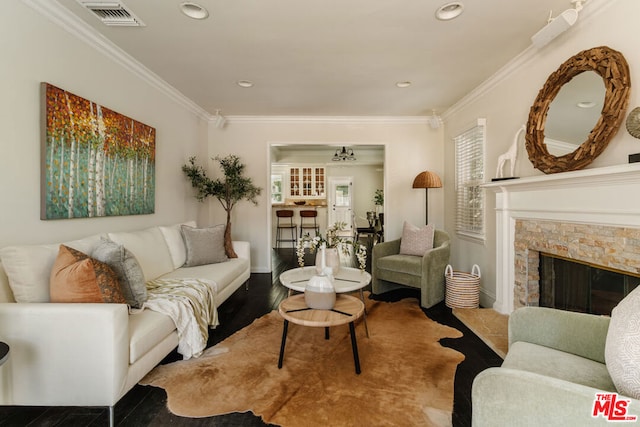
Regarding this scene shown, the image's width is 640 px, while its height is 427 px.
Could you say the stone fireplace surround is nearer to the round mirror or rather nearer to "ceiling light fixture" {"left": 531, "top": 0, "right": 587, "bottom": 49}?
the round mirror

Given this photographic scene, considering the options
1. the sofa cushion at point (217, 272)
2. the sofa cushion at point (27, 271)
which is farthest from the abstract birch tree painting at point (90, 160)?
the sofa cushion at point (217, 272)

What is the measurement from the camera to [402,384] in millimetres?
2072

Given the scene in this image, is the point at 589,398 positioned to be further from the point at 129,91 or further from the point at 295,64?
the point at 129,91

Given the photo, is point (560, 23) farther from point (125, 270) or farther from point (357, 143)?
A: point (125, 270)

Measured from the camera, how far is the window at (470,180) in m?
3.93

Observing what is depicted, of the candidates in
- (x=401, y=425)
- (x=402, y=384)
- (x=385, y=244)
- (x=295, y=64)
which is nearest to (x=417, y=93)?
(x=295, y=64)

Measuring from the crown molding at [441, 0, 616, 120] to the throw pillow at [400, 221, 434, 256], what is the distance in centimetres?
176

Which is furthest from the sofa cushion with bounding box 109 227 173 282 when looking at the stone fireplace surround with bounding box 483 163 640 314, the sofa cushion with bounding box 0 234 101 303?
the stone fireplace surround with bounding box 483 163 640 314

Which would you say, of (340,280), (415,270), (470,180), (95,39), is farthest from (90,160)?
(470,180)

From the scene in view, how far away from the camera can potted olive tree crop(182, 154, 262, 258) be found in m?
4.60

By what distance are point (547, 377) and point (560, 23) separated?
2349mm

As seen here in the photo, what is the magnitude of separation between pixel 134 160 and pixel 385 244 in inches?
122

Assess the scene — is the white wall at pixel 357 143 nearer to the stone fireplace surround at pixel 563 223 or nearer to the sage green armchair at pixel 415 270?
the sage green armchair at pixel 415 270

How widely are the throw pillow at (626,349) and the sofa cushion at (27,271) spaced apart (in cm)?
276
